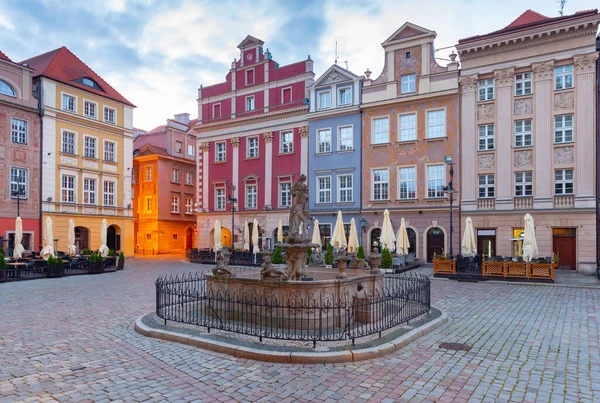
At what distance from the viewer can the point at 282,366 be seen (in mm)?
7293

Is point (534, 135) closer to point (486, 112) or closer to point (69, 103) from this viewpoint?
point (486, 112)

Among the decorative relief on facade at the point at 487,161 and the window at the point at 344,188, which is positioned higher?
the decorative relief on facade at the point at 487,161

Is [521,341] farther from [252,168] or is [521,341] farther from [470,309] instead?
[252,168]

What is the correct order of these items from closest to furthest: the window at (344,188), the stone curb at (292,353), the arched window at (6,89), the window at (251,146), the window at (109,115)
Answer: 1. the stone curb at (292,353)
2. the arched window at (6,89)
3. the window at (344,188)
4. the window at (109,115)
5. the window at (251,146)

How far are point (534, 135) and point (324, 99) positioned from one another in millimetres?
15678

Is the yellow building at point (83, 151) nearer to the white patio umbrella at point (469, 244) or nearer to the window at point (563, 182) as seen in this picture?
the white patio umbrella at point (469, 244)

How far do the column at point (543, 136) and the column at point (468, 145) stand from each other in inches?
139

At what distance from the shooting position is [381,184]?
103 ft

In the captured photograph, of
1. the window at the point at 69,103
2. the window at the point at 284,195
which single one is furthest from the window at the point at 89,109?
the window at the point at 284,195

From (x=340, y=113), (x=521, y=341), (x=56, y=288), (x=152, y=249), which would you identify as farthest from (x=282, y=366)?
(x=152, y=249)

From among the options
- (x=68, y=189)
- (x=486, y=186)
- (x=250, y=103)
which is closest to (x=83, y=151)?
(x=68, y=189)

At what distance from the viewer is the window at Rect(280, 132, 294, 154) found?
35781mm

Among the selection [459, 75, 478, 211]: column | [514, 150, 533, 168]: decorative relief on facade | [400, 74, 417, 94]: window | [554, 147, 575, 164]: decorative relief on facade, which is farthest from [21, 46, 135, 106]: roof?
[554, 147, 575, 164]: decorative relief on facade

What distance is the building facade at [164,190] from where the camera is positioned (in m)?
43.8
